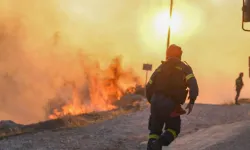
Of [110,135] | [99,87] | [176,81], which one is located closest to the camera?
[176,81]

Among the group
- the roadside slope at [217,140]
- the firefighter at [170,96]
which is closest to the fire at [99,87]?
the roadside slope at [217,140]

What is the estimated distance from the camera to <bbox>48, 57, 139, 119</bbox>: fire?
36.9 m

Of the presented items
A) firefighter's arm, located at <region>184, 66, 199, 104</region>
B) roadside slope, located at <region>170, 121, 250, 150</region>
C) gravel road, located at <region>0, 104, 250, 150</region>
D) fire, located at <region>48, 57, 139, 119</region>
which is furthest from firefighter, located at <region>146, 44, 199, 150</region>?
fire, located at <region>48, 57, 139, 119</region>

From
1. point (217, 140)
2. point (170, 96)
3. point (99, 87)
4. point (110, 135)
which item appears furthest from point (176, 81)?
point (99, 87)

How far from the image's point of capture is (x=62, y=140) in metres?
10.5

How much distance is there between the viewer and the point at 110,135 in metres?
11.0

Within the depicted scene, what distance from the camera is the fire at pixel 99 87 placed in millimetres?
36875

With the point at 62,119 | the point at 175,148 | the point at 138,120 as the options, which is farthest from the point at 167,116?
the point at 62,119

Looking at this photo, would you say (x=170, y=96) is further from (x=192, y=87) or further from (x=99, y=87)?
(x=99, y=87)

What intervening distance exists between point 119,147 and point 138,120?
517cm

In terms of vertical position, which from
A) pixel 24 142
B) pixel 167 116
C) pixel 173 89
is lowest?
pixel 24 142

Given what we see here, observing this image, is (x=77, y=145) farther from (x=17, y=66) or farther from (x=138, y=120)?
(x=17, y=66)

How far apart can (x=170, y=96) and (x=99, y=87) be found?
33492 millimetres

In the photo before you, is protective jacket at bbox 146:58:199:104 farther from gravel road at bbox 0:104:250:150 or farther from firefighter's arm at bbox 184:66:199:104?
gravel road at bbox 0:104:250:150
